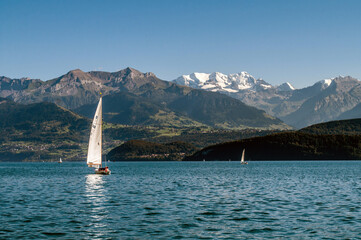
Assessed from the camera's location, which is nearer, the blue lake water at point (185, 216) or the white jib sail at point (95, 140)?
the blue lake water at point (185, 216)

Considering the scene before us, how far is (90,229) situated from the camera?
1794 inches

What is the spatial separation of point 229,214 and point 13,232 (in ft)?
78.1

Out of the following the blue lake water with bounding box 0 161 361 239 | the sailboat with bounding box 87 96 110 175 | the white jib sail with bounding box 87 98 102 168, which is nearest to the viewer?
the blue lake water with bounding box 0 161 361 239

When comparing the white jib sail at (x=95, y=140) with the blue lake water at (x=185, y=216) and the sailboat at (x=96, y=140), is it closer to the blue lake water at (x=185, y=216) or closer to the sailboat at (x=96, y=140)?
the sailboat at (x=96, y=140)

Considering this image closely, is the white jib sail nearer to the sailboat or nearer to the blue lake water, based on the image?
the sailboat

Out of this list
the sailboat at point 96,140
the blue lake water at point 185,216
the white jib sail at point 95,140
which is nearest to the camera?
the blue lake water at point 185,216

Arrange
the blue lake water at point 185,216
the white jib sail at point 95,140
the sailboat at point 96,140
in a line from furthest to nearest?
the white jib sail at point 95,140 < the sailboat at point 96,140 < the blue lake water at point 185,216

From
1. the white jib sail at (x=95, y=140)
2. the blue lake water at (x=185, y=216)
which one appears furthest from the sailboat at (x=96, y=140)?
the blue lake water at (x=185, y=216)

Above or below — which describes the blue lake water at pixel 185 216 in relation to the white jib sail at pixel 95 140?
below

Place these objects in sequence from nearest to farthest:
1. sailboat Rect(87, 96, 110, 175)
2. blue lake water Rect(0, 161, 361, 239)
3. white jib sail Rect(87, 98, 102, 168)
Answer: blue lake water Rect(0, 161, 361, 239) → sailboat Rect(87, 96, 110, 175) → white jib sail Rect(87, 98, 102, 168)

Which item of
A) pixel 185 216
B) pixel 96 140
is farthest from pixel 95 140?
pixel 185 216

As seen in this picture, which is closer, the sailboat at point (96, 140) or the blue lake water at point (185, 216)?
the blue lake water at point (185, 216)

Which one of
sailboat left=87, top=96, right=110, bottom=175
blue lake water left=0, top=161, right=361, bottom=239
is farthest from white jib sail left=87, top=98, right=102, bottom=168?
blue lake water left=0, top=161, right=361, bottom=239

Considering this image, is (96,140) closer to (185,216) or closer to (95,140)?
(95,140)
